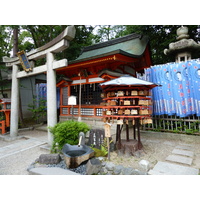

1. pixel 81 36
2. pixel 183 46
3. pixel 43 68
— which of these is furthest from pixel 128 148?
pixel 81 36

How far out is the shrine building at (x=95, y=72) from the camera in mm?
7008

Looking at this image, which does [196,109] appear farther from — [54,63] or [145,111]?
[54,63]

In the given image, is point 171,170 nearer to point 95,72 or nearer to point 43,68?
point 43,68

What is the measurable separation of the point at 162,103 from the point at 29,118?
39.8 ft

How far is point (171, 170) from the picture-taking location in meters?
3.33

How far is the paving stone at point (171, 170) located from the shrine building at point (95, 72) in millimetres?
4424

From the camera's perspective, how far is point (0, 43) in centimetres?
1073

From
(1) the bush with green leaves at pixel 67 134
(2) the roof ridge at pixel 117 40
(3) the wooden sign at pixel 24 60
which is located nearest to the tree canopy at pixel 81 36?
(2) the roof ridge at pixel 117 40

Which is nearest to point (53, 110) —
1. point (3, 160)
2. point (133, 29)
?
point (3, 160)

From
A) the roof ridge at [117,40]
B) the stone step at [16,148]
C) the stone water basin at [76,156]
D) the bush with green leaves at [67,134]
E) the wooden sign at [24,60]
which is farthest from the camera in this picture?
the roof ridge at [117,40]

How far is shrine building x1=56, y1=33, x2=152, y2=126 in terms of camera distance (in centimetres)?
701

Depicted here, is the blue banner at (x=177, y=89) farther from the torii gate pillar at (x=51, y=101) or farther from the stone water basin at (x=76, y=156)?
the torii gate pillar at (x=51, y=101)

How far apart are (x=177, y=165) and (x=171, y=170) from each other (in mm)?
372

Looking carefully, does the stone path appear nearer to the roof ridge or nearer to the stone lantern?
the stone lantern
